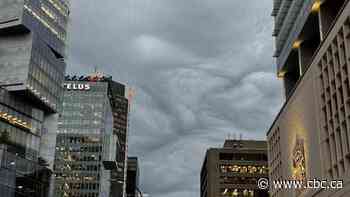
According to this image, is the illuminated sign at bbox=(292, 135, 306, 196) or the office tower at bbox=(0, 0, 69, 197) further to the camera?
the office tower at bbox=(0, 0, 69, 197)

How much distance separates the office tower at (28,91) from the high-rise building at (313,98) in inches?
1814

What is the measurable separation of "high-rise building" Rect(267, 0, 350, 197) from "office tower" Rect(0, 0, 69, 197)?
46.1 metres

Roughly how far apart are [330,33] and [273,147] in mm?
37967

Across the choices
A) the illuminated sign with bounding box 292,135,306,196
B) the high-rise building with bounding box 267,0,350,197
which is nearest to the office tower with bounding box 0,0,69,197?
the high-rise building with bounding box 267,0,350,197

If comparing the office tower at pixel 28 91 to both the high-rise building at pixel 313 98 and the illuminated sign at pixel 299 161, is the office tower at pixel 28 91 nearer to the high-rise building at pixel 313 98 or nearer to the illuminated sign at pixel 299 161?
the high-rise building at pixel 313 98

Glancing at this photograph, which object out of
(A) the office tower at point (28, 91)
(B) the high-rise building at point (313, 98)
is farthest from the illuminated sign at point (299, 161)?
(A) the office tower at point (28, 91)

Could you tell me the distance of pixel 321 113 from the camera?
58625 millimetres

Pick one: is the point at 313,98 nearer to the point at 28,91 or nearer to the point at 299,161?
the point at 299,161

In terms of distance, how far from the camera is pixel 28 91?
3784 inches

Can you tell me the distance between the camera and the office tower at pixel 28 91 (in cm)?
9239

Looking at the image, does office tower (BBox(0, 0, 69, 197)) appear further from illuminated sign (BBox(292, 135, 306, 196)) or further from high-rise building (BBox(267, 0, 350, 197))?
illuminated sign (BBox(292, 135, 306, 196))

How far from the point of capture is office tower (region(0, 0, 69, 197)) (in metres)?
92.4

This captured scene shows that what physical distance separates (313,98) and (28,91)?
189ft

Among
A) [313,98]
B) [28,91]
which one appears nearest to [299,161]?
[313,98]
